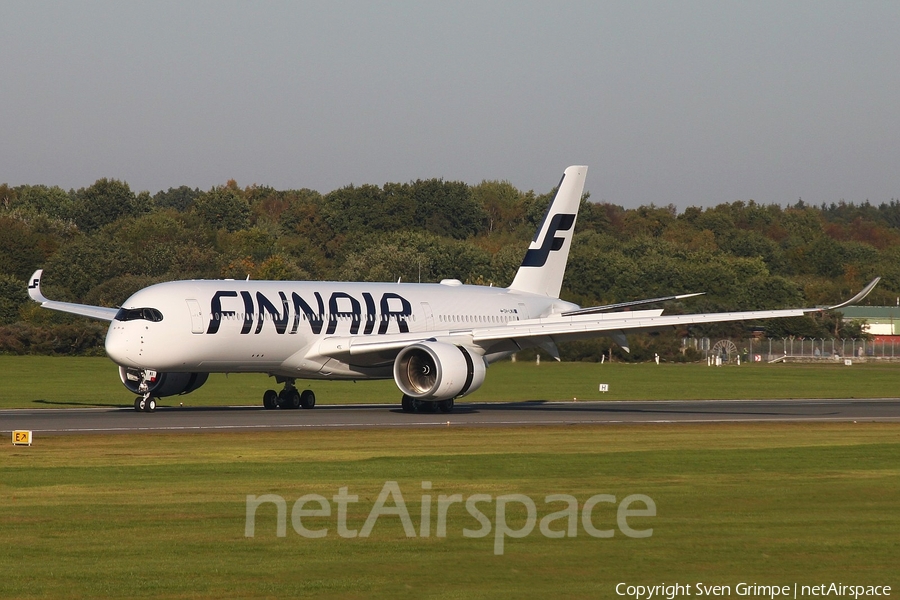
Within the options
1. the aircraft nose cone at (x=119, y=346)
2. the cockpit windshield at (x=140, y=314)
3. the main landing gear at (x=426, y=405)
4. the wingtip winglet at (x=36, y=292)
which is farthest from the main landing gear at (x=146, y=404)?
the wingtip winglet at (x=36, y=292)

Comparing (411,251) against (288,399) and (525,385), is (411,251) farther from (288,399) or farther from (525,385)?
(288,399)

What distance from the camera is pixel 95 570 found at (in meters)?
13.2

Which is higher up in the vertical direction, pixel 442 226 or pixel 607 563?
pixel 442 226

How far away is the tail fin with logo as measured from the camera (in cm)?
4984

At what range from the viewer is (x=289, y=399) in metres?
42.0

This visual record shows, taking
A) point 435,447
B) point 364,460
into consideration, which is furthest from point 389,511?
point 435,447

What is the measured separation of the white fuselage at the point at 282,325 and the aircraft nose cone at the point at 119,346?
0.03 m

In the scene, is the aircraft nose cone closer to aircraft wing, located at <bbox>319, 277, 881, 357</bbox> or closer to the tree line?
aircraft wing, located at <bbox>319, 277, 881, 357</bbox>

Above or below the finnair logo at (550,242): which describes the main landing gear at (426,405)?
below

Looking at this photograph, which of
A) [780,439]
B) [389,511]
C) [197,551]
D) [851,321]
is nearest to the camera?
[197,551]

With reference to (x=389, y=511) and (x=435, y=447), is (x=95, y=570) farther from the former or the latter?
(x=435, y=447)

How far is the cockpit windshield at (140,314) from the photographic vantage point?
37.0 m

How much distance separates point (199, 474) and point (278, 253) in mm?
101749

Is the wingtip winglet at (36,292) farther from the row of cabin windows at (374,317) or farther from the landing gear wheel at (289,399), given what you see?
the row of cabin windows at (374,317)
